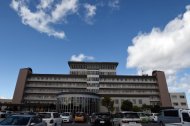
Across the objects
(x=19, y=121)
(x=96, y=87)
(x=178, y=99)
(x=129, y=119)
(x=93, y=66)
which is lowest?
(x=19, y=121)

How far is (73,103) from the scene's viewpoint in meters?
91.5

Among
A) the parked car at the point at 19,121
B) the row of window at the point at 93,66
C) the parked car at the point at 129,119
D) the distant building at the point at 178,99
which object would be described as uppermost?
the row of window at the point at 93,66

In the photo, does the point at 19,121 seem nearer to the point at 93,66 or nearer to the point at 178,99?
the point at 93,66

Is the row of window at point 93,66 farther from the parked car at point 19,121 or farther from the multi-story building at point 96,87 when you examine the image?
the parked car at point 19,121

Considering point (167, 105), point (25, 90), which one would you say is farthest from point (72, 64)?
point (167, 105)

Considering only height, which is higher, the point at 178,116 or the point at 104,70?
the point at 104,70

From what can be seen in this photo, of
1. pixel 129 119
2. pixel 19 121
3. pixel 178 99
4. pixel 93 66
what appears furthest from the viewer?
pixel 178 99

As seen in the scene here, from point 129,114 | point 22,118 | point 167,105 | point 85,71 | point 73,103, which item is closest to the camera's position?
point 22,118

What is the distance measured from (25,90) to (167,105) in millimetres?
59567

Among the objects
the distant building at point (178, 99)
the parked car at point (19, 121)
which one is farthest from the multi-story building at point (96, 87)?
the parked car at point (19, 121)

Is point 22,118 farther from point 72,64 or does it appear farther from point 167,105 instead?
point 72,64

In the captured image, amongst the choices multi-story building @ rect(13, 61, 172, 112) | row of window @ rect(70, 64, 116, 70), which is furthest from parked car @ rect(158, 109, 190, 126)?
row of window @ rect(70, 64, 116, 70)

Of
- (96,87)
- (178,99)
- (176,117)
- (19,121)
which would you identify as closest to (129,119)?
(176,117)

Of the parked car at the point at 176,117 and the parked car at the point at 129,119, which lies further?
the parked car at the point at 129,119
